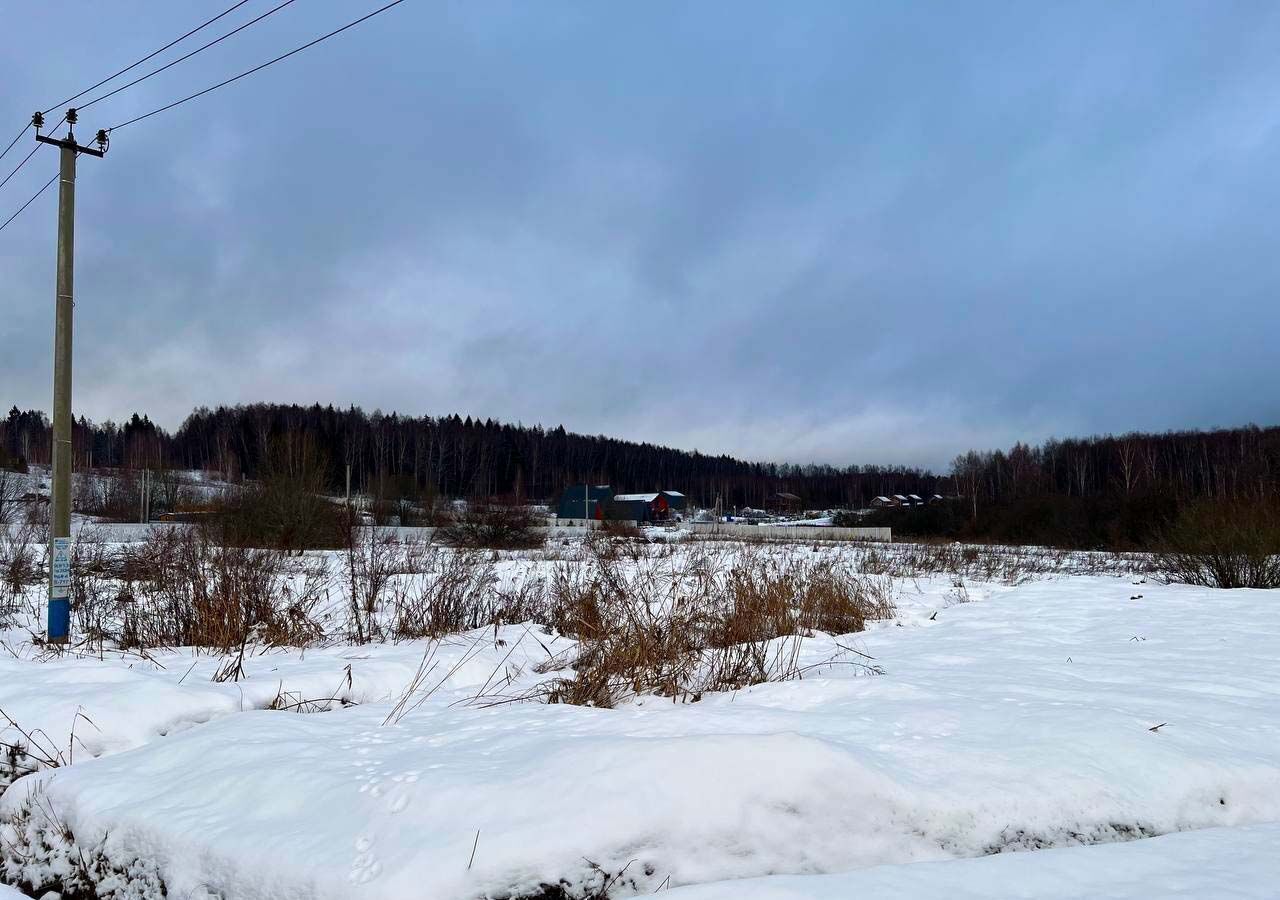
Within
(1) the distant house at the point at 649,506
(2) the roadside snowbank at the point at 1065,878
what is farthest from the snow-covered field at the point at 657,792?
(1) the distant house at the point at 649,506

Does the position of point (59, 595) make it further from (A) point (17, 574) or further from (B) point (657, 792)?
(B) point (657, 792)

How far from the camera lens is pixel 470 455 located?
77750 millimetres

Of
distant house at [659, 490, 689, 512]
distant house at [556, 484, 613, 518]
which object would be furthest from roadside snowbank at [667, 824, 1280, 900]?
distant house at [659, 490, 689, 512]

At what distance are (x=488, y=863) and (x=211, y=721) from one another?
2.32m

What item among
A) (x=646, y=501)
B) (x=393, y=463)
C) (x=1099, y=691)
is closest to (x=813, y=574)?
(x=1099, y=691)

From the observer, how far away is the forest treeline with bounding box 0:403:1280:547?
33.6 metres

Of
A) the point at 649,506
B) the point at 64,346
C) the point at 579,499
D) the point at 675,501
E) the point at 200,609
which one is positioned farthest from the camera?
the point at 675,501

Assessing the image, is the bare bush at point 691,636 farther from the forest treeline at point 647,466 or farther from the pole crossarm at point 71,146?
the forest treeline at point 647,466

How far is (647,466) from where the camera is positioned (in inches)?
4336

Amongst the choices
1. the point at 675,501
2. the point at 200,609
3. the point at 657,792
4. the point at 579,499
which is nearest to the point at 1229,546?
the point at 657,792

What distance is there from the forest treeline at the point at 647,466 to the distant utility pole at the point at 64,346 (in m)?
14.2

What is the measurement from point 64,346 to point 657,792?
26.3 feet

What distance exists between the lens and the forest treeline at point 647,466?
33594mm

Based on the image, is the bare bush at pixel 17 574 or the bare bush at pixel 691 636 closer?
the bare bush at pixel 691 636
